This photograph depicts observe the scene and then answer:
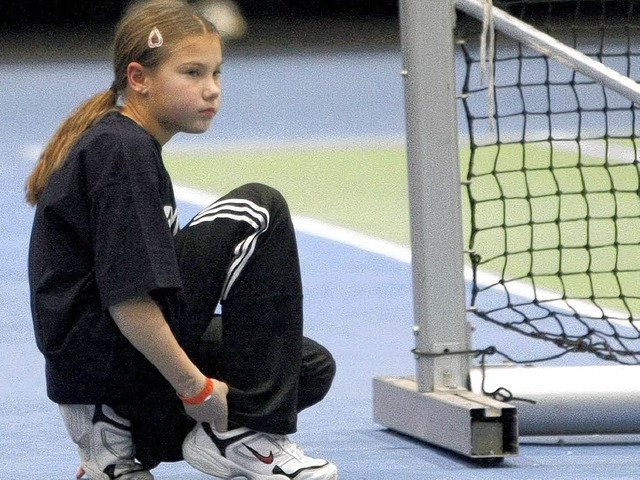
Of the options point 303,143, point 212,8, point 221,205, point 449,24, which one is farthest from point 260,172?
point 212,8

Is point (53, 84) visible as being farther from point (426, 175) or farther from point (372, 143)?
point (426, 175)

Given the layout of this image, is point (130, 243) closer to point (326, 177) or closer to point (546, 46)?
point (546, 46)

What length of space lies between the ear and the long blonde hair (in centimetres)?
1

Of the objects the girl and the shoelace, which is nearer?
the girl

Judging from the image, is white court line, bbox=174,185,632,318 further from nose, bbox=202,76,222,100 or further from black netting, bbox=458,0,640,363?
nose, bbox=202,76,222,100

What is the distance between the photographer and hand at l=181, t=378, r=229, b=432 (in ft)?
7.11

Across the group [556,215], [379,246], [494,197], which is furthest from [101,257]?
[494,197]

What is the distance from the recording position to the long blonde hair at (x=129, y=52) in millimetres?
2221

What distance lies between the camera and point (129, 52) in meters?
2.24

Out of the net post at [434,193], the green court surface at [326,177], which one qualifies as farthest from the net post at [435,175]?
the green court surface at [326,177]

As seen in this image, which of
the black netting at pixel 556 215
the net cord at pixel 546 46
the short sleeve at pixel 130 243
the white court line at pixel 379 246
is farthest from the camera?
the white court line at pixel 379 246

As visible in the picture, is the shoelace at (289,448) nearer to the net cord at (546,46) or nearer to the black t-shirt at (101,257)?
the black t-shirt at (101,257)

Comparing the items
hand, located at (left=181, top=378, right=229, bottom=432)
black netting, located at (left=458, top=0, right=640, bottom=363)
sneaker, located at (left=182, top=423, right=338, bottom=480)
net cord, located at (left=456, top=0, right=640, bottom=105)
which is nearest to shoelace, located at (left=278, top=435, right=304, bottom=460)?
sneaker, located at (left=182, top=423, right=338, bottom=480)

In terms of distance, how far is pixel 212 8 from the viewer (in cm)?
1225
